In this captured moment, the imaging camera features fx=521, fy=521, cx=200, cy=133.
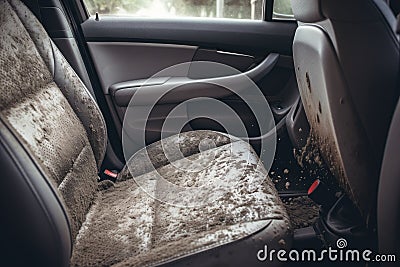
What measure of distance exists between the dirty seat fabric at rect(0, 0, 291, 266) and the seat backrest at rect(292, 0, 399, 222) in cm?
18

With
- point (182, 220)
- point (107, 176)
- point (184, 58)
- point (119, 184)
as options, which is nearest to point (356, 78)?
point (182, 220)

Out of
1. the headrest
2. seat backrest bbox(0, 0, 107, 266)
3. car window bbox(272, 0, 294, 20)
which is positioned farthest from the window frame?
the headrest

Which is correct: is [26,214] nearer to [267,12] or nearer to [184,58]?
[184,58]

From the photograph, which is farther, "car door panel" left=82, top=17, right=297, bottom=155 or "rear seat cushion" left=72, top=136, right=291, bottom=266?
"car door panel" left=82, top=17, right=297, bottom=155

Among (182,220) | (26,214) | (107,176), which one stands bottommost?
(107,176)

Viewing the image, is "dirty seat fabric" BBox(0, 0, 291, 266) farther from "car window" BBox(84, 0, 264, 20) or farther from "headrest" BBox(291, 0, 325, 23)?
"car window" BBox(84, 0, 264, 20)

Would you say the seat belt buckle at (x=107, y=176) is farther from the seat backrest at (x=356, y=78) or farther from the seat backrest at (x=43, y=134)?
the seat backrest at (x=356, y=78)

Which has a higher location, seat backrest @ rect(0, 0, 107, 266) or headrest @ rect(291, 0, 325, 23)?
headrest @ rect(291, 0, 325, 23)

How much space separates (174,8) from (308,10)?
2.97 ft

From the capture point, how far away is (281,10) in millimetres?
1812

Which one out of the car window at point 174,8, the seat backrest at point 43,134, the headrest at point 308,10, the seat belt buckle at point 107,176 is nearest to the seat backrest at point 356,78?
the headrest at point 308,10

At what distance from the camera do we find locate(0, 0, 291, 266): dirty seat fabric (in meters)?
0.99

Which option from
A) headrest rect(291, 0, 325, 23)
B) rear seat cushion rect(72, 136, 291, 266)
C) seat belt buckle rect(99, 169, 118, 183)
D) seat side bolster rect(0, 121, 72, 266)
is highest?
headrest rect(291, 0, 325, 23)

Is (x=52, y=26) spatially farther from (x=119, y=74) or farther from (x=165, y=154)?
(x=165, y=154)
